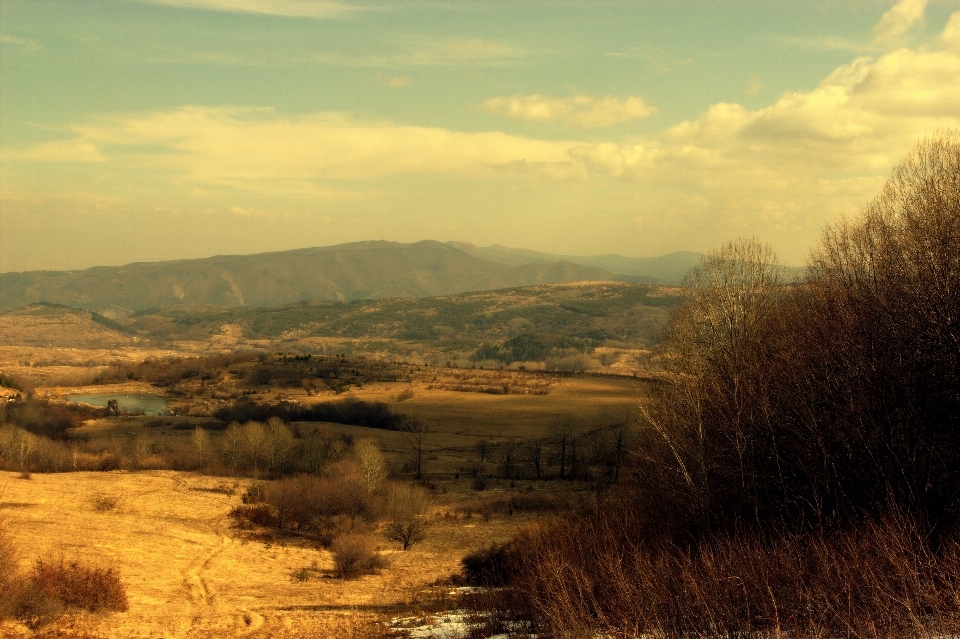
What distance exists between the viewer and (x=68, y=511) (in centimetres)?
3712

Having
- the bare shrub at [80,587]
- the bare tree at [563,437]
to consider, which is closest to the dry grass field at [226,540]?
the bare shrub at [80,587]

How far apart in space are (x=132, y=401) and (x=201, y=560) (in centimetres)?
9176

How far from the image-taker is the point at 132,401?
112m

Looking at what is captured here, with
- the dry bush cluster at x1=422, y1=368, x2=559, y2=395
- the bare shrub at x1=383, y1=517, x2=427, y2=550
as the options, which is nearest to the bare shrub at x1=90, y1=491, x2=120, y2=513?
the bare shrub at x1=383, y1=517, x2=427, y2=550

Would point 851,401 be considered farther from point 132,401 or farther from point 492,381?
point 132,401

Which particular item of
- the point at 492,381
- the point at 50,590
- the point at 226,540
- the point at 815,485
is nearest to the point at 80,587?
the point at 50,590

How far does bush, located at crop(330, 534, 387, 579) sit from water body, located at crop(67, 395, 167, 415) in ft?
247

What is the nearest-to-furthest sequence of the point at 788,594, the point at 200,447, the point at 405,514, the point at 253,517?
the point at 788,594 → the point at 405,514 → the point at 253,517 → the point at 200,447

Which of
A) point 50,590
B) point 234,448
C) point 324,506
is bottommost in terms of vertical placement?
point 234,448

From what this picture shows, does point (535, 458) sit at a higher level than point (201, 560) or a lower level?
lower

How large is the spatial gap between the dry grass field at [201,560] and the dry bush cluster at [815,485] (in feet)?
22.0

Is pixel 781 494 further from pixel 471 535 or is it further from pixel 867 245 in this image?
pixel 471 535

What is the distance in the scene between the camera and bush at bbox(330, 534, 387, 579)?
3206cm

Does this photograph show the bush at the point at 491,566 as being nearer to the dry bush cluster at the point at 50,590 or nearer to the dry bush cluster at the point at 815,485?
the dry bush cluster at the point at 815,485
